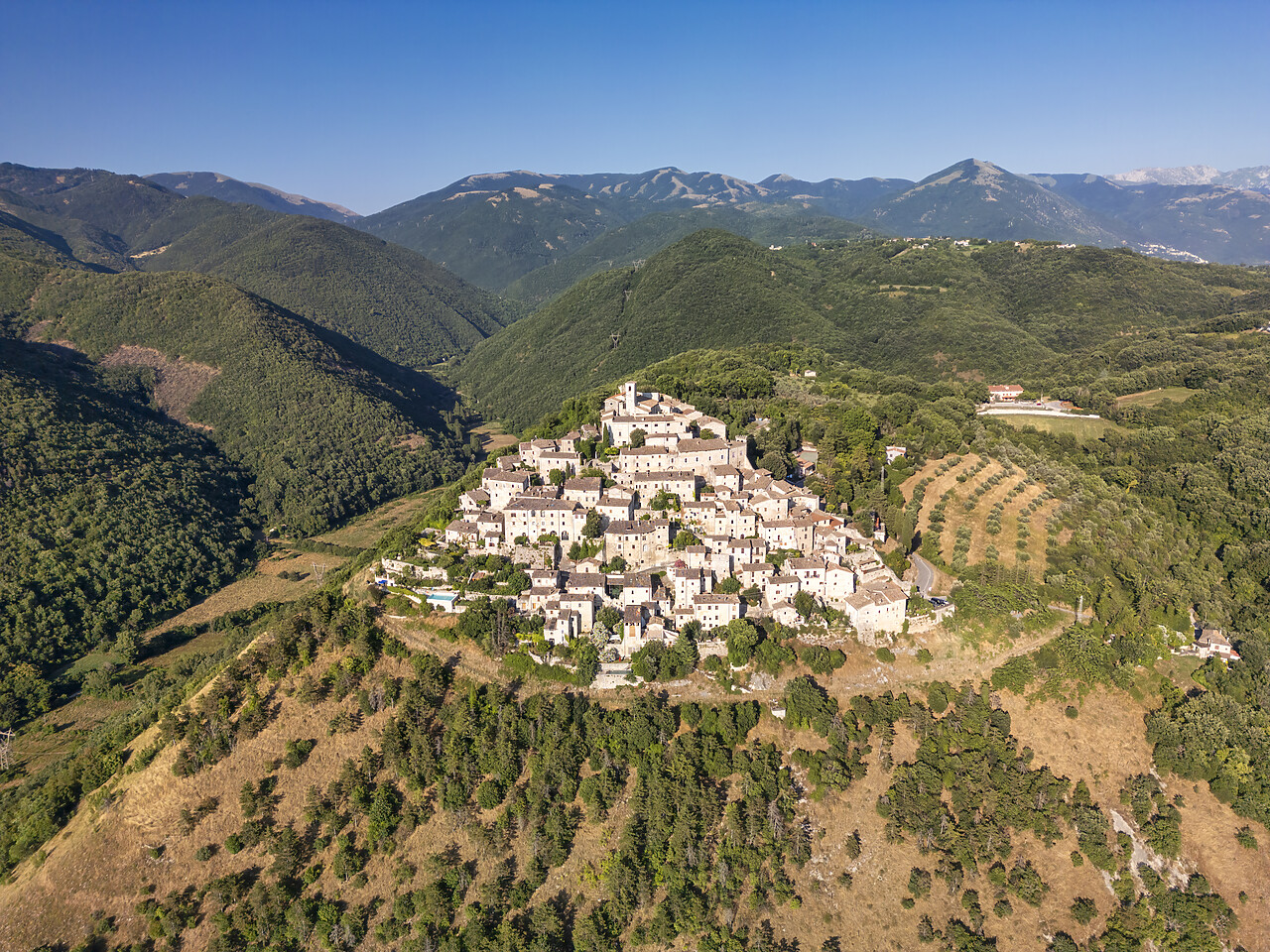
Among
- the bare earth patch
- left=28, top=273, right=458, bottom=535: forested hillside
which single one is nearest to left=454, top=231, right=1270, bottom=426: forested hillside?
left=28, top=273, right=458, bottom=535: forested hillside

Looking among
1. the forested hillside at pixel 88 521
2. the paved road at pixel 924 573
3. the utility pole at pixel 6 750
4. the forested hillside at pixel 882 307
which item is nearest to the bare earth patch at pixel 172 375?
the forested hillside at pixel 88 521

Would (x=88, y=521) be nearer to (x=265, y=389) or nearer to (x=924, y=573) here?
(x=265, y=389)

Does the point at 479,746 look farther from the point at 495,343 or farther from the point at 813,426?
the point at 495,343

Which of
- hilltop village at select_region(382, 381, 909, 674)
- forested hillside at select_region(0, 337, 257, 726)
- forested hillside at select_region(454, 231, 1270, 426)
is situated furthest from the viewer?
forested hillside at select_region(454, 231, 1270, 426)

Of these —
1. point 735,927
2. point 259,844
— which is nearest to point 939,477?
point 735,927

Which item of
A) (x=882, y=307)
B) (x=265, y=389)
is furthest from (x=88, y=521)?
(x=882, y=307)

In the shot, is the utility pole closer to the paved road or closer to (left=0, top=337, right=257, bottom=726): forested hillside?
(left=0, top=337, right=257, bottom=726): forested hillside

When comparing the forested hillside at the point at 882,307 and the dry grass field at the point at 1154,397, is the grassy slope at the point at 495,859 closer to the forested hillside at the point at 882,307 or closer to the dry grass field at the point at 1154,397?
the dry grass field at the point at 1154,397

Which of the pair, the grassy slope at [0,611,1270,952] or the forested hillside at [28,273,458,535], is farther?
the forested hillside at [28,273,458,535]
